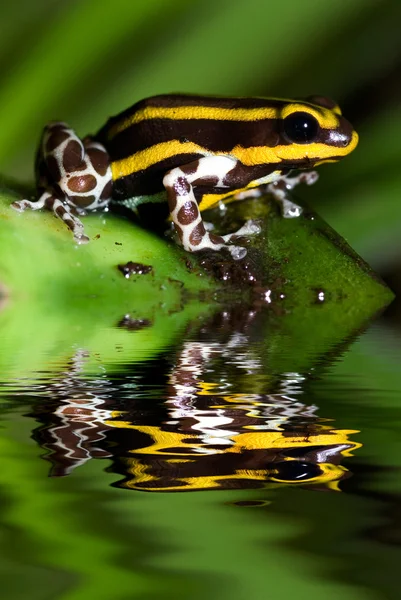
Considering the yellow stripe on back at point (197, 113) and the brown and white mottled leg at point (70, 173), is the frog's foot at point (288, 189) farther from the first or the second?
the brown and white mottled leg at point (70, 173)

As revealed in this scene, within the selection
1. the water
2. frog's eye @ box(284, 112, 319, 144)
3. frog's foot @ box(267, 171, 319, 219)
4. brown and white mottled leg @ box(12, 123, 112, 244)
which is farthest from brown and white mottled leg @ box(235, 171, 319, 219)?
the water

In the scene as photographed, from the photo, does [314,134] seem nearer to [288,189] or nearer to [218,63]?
[288,189]

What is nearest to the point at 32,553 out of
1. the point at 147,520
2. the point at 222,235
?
the point at 147,520

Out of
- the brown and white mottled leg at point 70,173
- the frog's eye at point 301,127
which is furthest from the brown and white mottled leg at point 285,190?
the brown and white mottled leg at point 70,173

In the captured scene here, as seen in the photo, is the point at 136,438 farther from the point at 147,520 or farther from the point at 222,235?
the point at 222,235

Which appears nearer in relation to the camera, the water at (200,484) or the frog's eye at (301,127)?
the water at (200,484)

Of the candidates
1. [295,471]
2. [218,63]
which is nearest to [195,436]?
[295,471]

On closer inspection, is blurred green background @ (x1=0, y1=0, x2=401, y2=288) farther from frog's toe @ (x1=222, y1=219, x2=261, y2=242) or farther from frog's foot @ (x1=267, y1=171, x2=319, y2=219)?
frog's toe @ (x1=222, y1=219, x2=261, y2=242)
